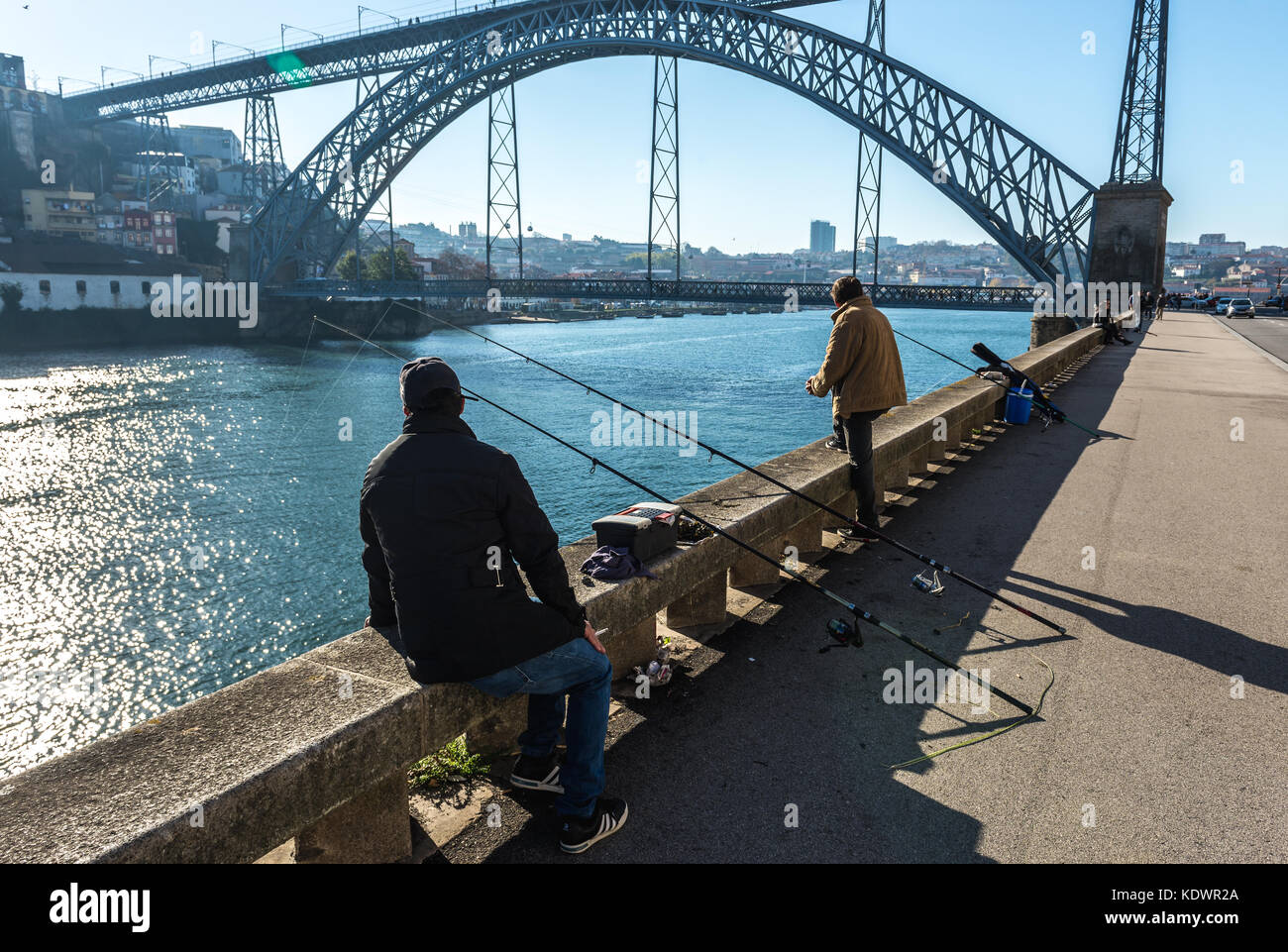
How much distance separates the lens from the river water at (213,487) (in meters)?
12.4

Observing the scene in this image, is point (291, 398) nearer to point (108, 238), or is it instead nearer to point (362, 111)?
point (362, 111)

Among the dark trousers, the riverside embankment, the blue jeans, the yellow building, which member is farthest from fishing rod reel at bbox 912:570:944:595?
the yellow building

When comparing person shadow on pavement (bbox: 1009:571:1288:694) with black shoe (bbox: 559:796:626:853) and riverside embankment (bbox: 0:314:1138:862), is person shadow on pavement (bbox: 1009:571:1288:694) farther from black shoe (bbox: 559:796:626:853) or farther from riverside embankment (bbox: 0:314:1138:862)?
black shoe (bbox: 559:796:626:853)

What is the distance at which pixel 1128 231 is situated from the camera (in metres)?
→ 34.2

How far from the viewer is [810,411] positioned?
110ft

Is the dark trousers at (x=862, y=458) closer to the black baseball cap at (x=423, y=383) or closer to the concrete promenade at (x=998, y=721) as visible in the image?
the concrete promenade at (x=998, y=721)

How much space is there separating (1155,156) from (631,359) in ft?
92.1

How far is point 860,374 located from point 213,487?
19.1 meters

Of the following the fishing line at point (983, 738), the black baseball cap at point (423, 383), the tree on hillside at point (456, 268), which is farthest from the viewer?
the tree on hillside at point (456, 268)

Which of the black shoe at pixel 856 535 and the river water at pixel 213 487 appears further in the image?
the river water at pixel 213 487

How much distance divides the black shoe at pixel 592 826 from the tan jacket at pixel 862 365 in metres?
3.74
